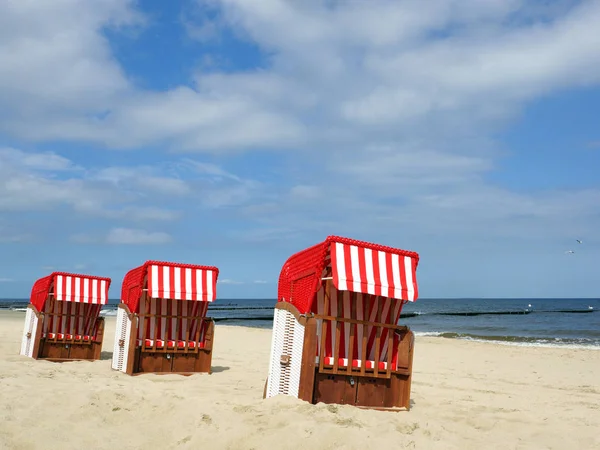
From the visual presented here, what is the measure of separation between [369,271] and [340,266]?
0.41m

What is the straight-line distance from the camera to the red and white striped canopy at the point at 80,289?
13.5m

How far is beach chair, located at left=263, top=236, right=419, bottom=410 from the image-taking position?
22.6ft

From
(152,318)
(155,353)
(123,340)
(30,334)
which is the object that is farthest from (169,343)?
(30,334)

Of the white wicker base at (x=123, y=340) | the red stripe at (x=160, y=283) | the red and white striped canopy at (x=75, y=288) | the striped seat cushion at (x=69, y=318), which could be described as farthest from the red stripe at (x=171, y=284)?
the striped seat cushion at (x=69, y=318)

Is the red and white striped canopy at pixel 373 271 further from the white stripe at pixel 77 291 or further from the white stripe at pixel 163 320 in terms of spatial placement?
the white stripe at pixel 77 291

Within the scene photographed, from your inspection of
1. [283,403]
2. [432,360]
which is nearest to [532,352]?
[432,360]

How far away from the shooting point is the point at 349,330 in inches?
284

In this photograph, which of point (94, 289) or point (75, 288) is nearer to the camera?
point (75, 288)

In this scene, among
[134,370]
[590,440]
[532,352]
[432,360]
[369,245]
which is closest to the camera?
[590,440]

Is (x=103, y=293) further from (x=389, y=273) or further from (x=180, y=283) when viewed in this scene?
(x=389, y=273)

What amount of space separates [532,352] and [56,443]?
19.6m

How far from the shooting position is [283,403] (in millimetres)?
6590

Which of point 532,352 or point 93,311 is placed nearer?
point 93,311

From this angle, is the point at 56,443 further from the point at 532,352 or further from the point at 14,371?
the point at 532,352
